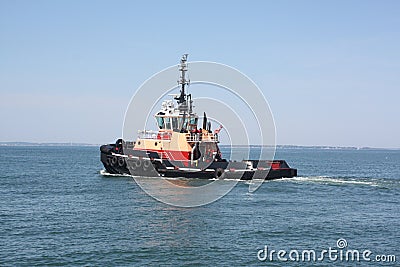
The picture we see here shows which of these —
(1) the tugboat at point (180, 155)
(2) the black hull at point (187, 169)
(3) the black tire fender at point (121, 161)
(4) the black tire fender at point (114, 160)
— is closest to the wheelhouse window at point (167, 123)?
(1) the tugboat at point (180, 155)

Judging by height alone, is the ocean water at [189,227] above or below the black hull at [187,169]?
below

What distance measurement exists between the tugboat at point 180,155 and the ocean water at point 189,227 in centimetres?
654

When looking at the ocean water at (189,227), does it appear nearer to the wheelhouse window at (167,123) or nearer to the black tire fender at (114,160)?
the black tire fender at (114,160)

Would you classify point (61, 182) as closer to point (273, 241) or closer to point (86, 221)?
point (86, 221)

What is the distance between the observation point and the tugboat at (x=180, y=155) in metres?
51.6

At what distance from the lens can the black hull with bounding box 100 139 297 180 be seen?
51.1m

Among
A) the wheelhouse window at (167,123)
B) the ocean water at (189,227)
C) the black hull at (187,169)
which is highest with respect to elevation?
the wheelhouse window at (167,123)

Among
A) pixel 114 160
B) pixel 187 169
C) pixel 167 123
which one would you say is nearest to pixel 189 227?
pixel 187 169

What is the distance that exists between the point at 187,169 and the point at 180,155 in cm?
231

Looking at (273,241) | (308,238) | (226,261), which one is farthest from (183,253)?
(308,238)

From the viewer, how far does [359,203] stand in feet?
127

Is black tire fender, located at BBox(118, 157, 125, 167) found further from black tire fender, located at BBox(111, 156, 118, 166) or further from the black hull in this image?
black tire fender, located at BBox(111, 156, 118, 166)

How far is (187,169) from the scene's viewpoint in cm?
5134

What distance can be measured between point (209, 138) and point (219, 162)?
4.25m
